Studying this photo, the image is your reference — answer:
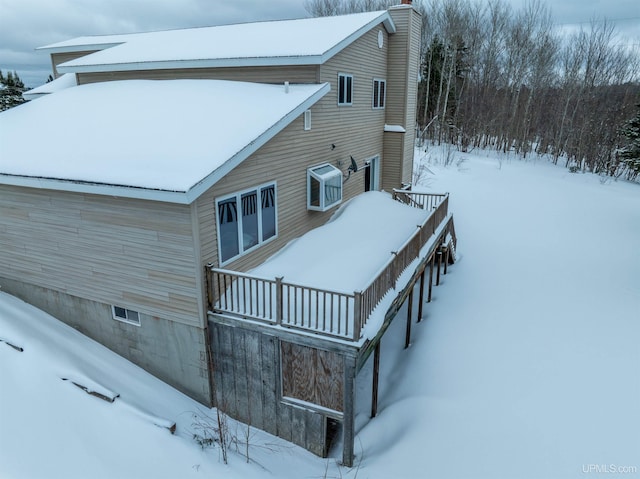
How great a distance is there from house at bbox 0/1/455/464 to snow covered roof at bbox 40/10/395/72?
0.11 meters

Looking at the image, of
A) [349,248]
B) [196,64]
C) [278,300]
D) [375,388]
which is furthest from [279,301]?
[196,64]

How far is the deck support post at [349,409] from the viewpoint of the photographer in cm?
713

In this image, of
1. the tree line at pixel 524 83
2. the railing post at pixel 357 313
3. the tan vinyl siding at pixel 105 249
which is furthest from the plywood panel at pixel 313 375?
the tree line at pixel 524 83

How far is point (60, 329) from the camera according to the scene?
9180 millimetres

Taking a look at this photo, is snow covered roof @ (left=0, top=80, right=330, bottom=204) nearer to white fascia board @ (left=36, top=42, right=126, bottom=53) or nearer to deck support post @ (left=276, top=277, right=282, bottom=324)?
deck support post @ (left=276, top=277, right=282, bottom=324)

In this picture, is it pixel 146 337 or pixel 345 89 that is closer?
pixel 146 337

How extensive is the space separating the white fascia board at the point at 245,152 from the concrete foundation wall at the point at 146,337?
2.77m

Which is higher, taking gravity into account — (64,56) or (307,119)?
(64,56)

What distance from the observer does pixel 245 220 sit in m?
8.80

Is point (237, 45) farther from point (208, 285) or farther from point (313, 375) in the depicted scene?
point (313, 375)

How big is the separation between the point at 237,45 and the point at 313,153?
14.6 feet

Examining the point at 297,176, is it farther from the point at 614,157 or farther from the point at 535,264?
the point at 614,157

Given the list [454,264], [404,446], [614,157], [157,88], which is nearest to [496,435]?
[404,446]

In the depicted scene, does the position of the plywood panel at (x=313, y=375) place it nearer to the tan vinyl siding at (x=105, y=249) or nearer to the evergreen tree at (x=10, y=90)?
the tan vinyl siding at (x=105, y=249)
